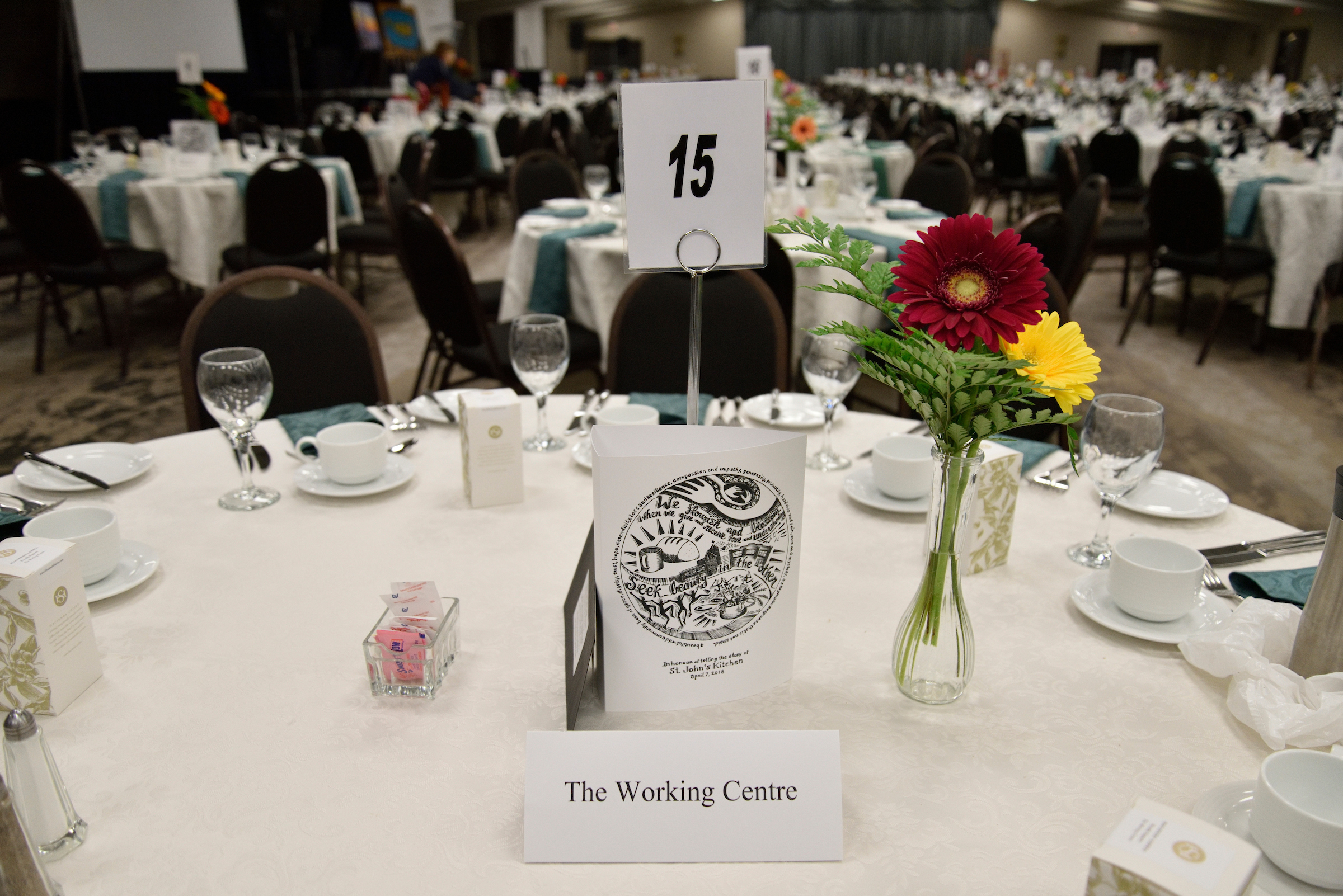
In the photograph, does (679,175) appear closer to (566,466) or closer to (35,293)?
(566,466)

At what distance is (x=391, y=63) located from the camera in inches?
653

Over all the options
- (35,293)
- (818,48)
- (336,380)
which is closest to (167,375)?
(35,293)

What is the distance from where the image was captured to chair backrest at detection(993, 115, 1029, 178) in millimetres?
7465

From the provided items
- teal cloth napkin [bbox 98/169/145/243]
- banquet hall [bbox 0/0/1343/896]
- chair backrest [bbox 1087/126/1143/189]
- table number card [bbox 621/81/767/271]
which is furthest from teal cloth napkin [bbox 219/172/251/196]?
chair backrest [bbox 1087/126/1143/189]

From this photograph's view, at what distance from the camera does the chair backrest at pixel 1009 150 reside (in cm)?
746

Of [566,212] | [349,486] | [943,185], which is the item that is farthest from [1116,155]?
[349,486]

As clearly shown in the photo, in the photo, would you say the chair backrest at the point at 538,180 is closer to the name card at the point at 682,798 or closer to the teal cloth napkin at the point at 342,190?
the teal cloth napkin at the point at 342,190

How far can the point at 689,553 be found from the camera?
0.80 m

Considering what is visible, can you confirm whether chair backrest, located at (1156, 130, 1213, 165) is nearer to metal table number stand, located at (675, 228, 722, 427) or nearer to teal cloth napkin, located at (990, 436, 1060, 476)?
teal cloth napkin, located at (990, 436, 1060, 476)

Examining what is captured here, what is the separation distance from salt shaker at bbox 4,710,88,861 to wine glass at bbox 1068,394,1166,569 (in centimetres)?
109

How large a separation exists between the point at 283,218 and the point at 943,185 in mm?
3384

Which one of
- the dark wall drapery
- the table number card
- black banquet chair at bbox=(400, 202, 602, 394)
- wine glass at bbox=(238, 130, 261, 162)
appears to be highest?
the dark wall drapery

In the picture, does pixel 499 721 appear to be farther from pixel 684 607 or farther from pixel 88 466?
pixel 88 466

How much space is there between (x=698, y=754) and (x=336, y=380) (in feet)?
5.07
